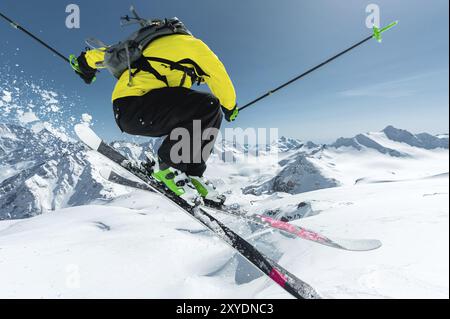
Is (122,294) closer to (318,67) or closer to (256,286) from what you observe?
(256,286)

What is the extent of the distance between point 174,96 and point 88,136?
2.13 m

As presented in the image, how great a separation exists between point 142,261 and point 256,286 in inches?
114

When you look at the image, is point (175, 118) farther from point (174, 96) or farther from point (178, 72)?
point (178, 72)

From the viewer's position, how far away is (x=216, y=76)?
3.69 metres

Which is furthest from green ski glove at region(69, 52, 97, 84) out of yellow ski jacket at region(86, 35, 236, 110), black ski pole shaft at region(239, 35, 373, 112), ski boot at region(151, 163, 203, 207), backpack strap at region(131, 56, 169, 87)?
black ski pole shaft at region(239, 35, 373, 112)

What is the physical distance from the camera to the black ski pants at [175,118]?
12.2 ft

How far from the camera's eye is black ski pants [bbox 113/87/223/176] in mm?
3723

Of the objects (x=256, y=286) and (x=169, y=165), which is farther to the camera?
(x=256, y=286)

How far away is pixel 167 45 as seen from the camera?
11.6ft

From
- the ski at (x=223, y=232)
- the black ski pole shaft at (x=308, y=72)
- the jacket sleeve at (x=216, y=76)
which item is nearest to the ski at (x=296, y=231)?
the ski at (x=223, y=232)

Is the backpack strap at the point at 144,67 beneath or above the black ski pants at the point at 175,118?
above

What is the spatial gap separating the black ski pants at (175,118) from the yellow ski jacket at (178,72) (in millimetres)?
102

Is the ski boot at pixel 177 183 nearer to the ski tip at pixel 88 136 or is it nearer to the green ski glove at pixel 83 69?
the ski tip at pixel 88 136
